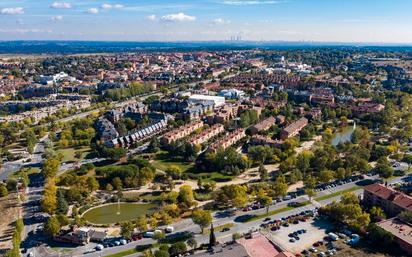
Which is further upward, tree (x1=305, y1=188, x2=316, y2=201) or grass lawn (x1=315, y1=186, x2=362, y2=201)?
tree (x1=305, y1=188, x2=316, y2=201)

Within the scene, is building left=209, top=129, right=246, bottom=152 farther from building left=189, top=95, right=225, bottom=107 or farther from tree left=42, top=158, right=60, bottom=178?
building left=189, top=95, right=225, bottom=107

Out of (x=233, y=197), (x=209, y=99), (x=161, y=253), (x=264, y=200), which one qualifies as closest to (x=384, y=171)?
(x=264, y=200)

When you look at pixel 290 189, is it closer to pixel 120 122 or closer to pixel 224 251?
pixel 224 251

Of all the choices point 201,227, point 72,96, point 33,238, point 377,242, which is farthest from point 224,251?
point 72,96

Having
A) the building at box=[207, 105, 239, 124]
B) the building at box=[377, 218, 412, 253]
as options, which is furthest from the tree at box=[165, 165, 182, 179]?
the building at box=[207, 105, 239, 124]

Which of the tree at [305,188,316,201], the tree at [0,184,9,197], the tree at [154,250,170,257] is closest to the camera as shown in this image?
the tree at [154,250,170,257]

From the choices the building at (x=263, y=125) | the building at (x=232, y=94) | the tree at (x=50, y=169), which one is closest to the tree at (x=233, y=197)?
the tree at (x=50, y=169)
